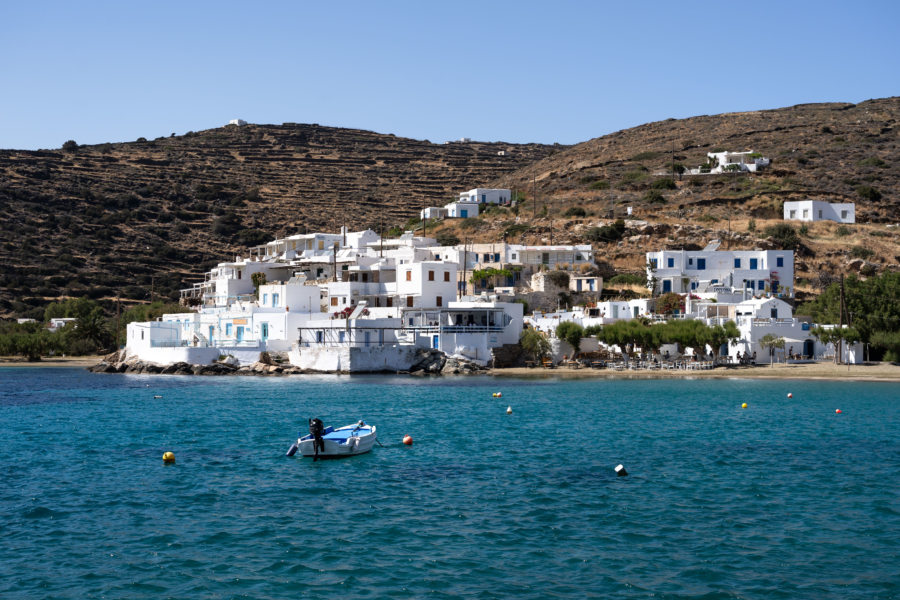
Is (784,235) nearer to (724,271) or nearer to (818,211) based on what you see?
(818,211)

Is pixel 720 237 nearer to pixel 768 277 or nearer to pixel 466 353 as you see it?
pixel 768 277

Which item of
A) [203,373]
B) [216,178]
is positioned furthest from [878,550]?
[216,178]

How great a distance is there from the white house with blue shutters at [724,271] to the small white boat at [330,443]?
165 ft

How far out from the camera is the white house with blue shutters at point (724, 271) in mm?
79250

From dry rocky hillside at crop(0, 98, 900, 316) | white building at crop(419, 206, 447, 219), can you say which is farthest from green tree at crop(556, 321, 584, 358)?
white building at crop(419, 206, 447, 219)

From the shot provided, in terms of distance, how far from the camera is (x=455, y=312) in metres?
70.4

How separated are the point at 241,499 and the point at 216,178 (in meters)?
133

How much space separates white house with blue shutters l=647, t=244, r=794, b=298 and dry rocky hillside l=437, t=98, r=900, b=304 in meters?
6.28

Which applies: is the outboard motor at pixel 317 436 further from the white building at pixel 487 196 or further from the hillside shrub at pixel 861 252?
the white building at pixel 487 196

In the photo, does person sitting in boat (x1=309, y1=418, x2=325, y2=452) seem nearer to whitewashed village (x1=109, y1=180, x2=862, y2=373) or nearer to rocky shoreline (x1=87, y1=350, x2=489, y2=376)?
rocky shoreline (x1=87, y1=350, x2=489, y2=376)

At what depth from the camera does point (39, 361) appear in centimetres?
8794

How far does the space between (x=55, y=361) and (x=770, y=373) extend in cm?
6319

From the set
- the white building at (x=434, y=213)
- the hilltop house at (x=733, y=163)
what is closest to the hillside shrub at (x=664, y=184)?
the hilltop house at (x=733, y=163)

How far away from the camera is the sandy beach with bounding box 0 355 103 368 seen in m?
84.6
